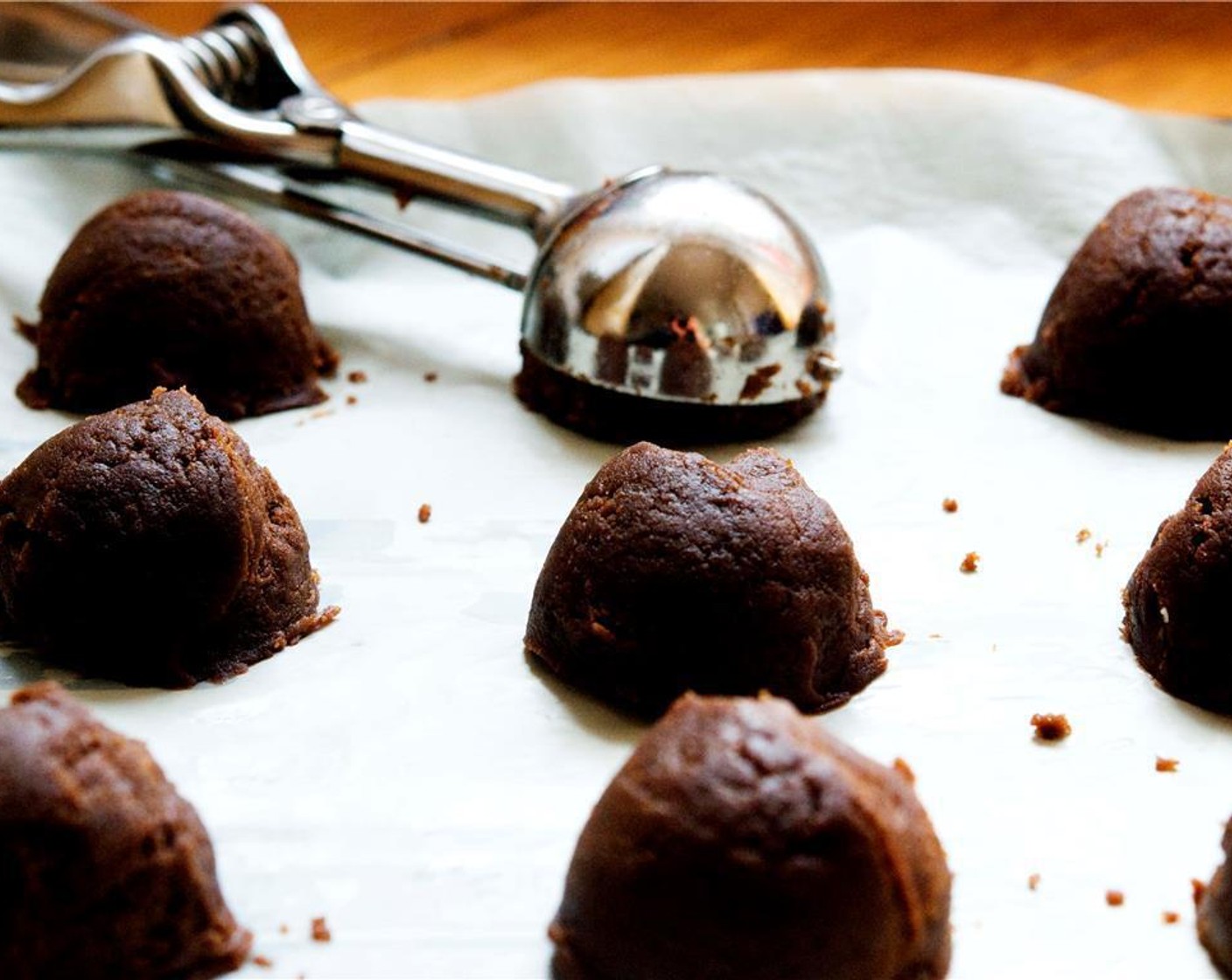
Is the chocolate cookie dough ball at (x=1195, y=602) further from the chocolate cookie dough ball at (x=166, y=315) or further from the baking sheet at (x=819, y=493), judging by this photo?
the chocolate cookie dough ball at (x=166, y=315)

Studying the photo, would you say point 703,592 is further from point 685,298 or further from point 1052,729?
point 685,298

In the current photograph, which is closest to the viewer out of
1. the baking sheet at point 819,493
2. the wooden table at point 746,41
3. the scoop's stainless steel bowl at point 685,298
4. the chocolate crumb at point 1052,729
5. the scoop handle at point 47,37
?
the baking sheet at point 819,493

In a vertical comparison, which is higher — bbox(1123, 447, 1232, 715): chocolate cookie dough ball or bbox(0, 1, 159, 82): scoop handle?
bbox(0, 1, 159, 82): scoop handle

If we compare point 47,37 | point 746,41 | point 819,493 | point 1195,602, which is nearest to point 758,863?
point 1195,602

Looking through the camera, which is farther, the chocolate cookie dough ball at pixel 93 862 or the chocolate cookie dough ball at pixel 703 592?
the chocolate cookie dough ball at pixel 703 592

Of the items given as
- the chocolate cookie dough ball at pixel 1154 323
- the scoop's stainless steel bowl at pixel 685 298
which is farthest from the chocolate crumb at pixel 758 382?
the chocolate cookie dough ball at pixel 1154 323

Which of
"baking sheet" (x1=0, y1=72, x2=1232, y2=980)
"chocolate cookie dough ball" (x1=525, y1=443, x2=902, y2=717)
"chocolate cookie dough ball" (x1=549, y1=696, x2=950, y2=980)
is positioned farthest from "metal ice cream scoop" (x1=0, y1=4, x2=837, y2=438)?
A: "chocolate cookie dough ball" (x1=549, y1=696, x2=950, y2=980)

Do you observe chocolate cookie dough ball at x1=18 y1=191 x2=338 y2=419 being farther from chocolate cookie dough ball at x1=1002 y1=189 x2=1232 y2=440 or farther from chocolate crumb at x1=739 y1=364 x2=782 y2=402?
chocolate cookie dough ball at x1=1002 y1=189 x2=1232 y2=440
